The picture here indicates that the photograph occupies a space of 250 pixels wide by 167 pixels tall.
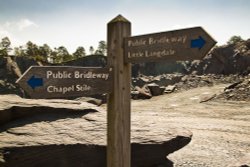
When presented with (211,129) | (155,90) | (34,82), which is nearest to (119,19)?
(34,82)

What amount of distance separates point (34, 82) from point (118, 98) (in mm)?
999

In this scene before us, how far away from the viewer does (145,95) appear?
24688mm

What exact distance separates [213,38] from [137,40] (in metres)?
0.86

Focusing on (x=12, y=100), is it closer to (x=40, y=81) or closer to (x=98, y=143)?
(x=98, y=143)

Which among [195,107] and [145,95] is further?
[145,95]

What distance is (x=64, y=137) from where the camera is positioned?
5.25 m

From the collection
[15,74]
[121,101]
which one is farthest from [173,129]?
[15,74]

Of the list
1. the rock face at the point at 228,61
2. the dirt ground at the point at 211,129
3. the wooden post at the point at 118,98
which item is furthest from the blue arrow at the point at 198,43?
the rock face at the point at 228,61

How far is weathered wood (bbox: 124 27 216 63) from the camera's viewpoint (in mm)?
3135

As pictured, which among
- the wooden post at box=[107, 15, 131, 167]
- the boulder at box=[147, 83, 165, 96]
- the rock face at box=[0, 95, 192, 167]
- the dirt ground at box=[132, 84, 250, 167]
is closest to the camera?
the wooden post at box=[107, 15, 131, 167]

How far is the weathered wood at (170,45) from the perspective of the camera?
3.13 meters

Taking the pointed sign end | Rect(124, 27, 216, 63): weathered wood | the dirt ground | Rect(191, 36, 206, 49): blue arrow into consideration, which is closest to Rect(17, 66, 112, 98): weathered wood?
Rect(124, 27, 216, 63): weathered wood

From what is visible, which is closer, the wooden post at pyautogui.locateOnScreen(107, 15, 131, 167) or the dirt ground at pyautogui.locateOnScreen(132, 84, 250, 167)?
the wooden post at pyautogui.locateOnScreen(107, 15, 131, 167)

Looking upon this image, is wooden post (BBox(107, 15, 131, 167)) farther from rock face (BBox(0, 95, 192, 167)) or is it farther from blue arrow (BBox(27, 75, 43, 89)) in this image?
rock face (BBox(0, 95, 192, 167))
